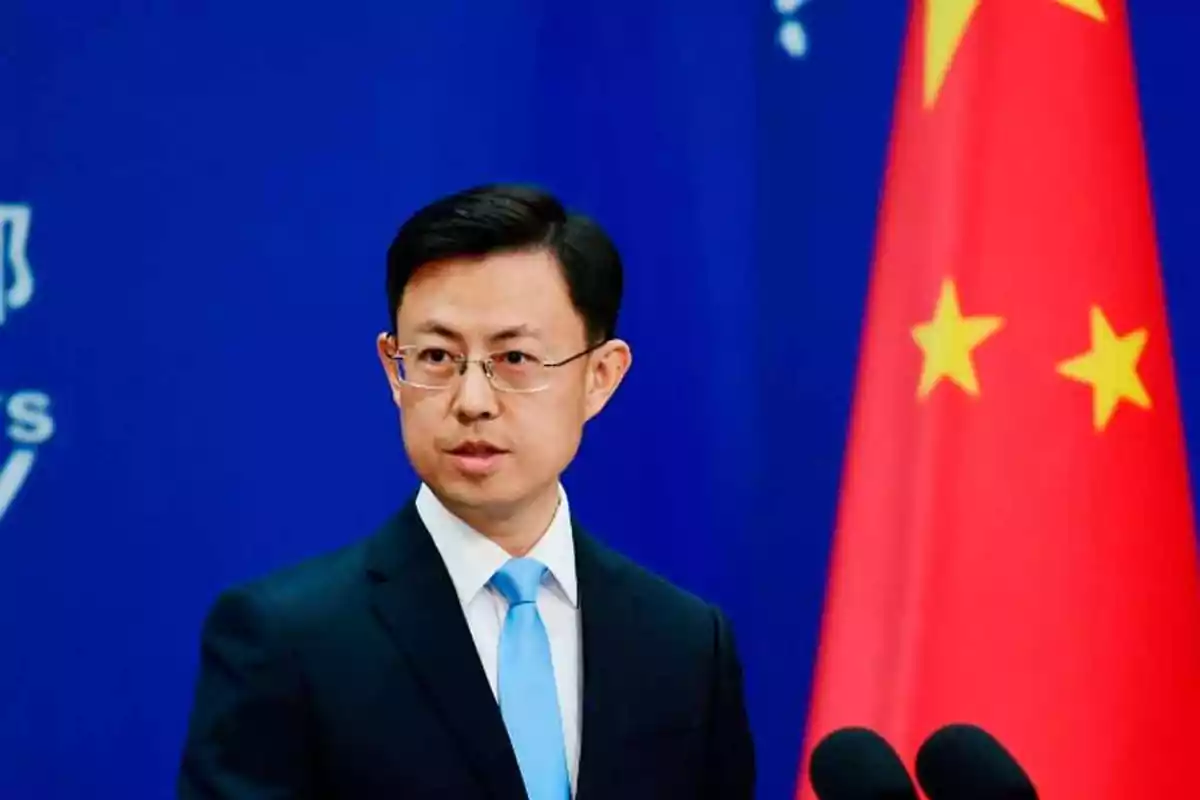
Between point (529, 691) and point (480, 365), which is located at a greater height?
point (480, 365)

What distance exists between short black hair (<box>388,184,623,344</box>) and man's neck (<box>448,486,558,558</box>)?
14 centimetres

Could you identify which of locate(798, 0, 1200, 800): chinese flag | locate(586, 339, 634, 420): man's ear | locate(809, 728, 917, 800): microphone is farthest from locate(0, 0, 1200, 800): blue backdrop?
locate(809, 728, 917, 800): microphone

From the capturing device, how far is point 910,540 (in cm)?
171

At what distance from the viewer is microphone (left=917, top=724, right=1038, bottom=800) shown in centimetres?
78

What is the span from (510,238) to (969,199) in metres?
0.63

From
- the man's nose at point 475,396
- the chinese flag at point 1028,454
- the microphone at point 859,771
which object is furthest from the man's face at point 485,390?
the chinese flag at point 1028,454

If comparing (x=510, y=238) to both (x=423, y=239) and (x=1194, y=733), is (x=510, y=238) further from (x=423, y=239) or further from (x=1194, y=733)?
(x=1194, y=733)

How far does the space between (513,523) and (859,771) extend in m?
0.50

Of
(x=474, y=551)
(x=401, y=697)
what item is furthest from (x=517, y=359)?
(x=401, y=697)

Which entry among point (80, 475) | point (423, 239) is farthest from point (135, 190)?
point (423, 239)

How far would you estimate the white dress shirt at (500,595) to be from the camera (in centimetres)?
124

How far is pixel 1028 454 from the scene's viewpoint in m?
1.69

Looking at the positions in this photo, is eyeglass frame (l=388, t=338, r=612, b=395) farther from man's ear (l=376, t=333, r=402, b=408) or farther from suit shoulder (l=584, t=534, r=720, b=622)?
suit shoulder (l=584, t=534, r=720, b=622)

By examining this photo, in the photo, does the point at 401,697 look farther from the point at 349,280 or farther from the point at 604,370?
the point at 349,280
